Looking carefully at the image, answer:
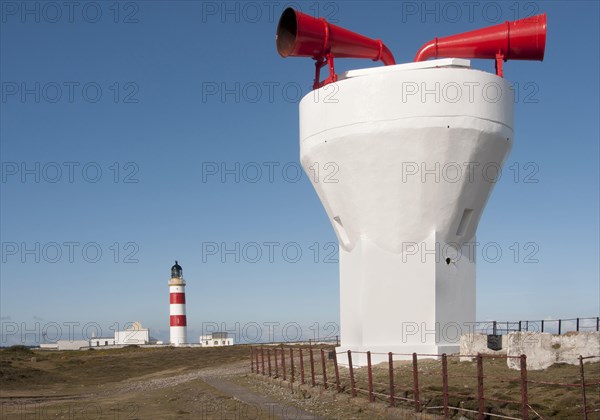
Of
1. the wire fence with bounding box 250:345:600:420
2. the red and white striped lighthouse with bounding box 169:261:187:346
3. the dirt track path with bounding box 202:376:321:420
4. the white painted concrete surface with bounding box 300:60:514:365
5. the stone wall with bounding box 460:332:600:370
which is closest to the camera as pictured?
the wire fence with bounding box 250:345:600:420

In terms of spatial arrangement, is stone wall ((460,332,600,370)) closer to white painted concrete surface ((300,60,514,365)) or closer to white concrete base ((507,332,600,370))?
white concrete base ((507,332,600,370))

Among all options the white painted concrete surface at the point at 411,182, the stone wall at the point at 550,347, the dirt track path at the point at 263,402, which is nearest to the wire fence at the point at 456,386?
the stone wall at the point at 550,347

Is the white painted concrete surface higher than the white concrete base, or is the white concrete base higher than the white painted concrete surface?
the white painted concrete surface

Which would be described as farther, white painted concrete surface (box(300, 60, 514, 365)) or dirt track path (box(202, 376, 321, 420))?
white painted concrete surface (box(300, 60, 514, 365))

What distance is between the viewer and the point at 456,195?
20.2 m

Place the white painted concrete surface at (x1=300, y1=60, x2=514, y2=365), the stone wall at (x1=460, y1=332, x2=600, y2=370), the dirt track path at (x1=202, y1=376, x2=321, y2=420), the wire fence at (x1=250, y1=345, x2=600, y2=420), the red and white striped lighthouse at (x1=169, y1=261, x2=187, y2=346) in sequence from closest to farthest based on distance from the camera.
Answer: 1. the wire fence at (x1=250, y1=345, x2=600, y2=420)
2. the dirt track path at (x1=202, y1=376, x2=321, y2=420)
3. the stone wall at (x1=460, y1=332, x2=600, y2=370)
4. the white painted concrete surface at (x1=300, y1=60, x2=514, y2=365)
5. the red and white striped lighthouse at (x1=169, y1=261, x2=187, y2=346)

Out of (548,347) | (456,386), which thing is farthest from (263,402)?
(548,347)

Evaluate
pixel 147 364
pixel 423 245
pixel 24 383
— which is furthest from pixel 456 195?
pixel 147 364

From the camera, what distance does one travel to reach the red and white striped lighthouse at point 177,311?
2238 inches

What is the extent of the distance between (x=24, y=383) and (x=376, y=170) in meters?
20.8

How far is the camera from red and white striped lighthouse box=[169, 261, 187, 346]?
5684cm

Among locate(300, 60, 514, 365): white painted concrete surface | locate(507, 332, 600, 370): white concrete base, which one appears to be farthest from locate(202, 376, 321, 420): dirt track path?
locate(507, 332, 600, 370): white concrete base

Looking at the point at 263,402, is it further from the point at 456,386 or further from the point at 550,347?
the point at 550,347

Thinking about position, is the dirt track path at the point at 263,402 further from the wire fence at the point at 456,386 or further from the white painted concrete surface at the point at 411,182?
the white painted concrete surface at the point at 411,182
